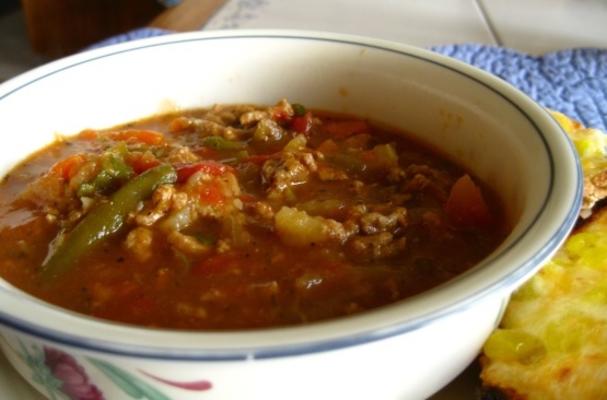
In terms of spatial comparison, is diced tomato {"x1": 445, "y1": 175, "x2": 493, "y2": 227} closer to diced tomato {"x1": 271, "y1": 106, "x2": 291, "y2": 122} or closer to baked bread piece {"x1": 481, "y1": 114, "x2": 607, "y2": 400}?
baked bread piece {"x1": 481, "y1": 114, "x2": 607, "y2": 400}

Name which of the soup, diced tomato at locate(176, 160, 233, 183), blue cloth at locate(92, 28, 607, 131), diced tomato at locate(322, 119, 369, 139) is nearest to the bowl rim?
the soup

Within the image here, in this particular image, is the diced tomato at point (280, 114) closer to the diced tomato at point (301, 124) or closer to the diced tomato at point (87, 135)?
the diced tomato at point (301, 124)

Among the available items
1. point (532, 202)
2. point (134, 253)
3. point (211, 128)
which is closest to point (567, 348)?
point (532, 202)

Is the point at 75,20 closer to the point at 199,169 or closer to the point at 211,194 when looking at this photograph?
the point at 199,169

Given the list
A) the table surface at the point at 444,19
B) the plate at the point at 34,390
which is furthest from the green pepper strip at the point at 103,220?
the table surface at the point at 444,19

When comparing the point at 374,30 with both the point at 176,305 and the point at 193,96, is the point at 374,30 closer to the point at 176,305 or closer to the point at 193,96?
the point at 193,96

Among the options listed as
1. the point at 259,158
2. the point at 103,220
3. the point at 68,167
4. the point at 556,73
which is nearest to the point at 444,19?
the point at 556,73
